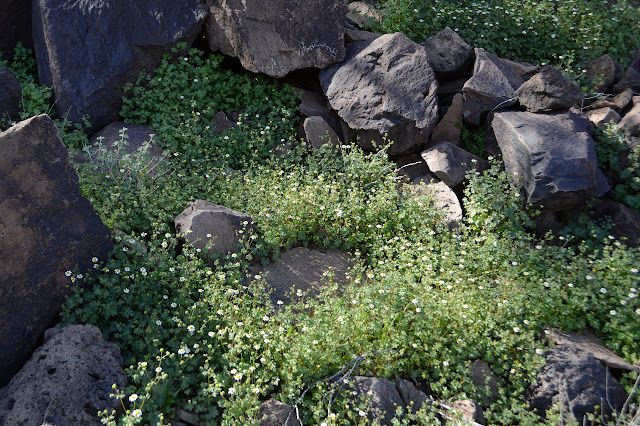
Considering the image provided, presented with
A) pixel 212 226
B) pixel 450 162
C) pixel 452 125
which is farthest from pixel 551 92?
pixel 212 226

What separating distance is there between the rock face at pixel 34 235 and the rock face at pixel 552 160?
12.9ft

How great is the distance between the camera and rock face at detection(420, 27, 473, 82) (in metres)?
6.66

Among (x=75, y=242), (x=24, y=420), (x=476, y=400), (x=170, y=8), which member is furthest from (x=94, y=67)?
(x=476, y=400)

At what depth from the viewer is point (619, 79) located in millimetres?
6820

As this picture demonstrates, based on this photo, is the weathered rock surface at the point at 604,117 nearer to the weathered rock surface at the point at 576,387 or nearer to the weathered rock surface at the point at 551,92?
the weathered rock surface at the point at 551,92

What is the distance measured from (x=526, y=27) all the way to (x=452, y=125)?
7.35ft

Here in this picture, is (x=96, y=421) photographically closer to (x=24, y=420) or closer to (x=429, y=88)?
(x=24, y=420)

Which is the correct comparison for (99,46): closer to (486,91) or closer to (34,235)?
(34,235)

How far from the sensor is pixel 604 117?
19.7ft

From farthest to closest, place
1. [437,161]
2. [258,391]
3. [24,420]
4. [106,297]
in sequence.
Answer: [437,161]
[106,297]
[258,391]
[24,420]

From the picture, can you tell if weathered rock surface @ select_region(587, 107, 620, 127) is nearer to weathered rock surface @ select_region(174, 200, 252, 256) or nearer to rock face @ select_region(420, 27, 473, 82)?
rock face @ select_region(420, 27, 473, 82)

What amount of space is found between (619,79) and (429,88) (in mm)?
2499

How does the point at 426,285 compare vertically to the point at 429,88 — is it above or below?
below

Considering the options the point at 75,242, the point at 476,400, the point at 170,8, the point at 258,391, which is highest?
the point at 170,8
